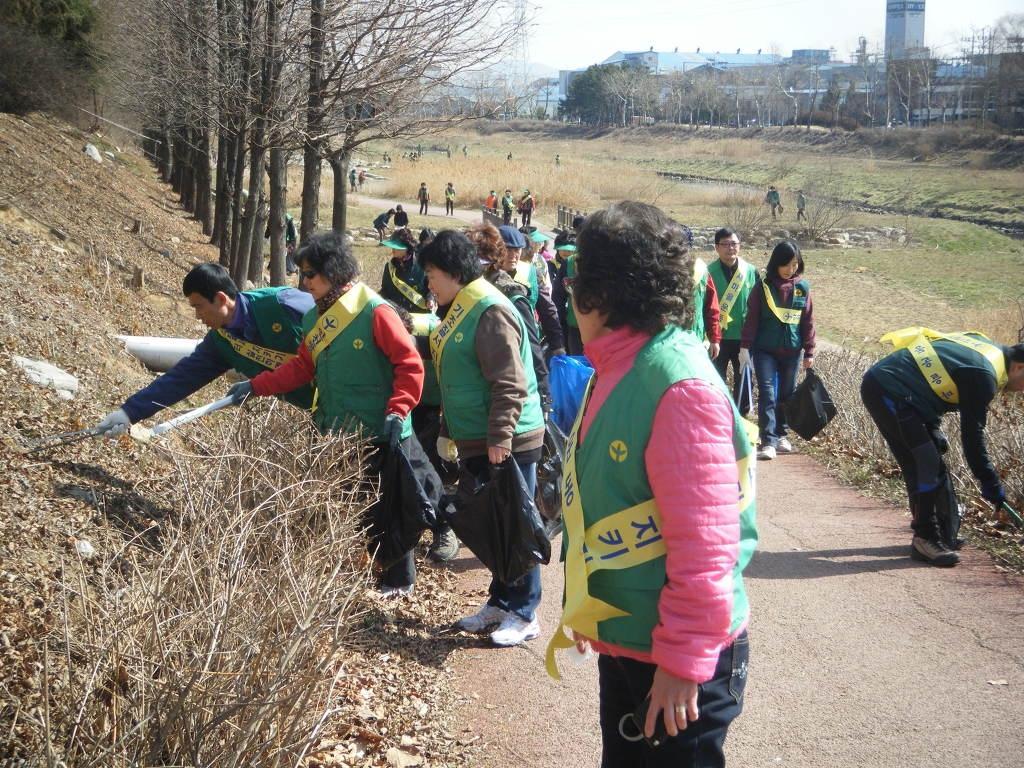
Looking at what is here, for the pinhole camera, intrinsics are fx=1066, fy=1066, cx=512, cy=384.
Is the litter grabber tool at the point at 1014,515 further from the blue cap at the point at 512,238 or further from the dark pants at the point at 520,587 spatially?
the blue cap at the point at 512,238

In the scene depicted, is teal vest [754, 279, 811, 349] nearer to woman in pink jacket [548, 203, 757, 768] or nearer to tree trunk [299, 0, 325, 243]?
tree trunk [299, 0, 325, 243]

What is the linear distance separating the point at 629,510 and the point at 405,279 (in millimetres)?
7409

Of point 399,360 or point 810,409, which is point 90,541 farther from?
point 810,409

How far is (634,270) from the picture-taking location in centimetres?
240

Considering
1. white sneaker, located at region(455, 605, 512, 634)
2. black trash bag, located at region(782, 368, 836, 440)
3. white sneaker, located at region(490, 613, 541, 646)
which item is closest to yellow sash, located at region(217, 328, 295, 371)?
white sneaker, located at region(455, 605, 512, 634)

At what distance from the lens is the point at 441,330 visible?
15.8 ft

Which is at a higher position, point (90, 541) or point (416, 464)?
point (416, 464)

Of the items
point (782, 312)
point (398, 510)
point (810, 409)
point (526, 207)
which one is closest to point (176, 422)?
point (398, 510)

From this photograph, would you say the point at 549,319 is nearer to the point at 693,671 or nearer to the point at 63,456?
the point at 63,456

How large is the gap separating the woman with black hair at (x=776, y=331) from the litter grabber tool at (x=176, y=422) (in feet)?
16.4

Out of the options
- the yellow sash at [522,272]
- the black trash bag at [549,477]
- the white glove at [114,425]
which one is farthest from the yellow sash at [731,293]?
the white glove at [114,425]

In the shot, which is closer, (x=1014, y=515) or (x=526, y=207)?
(x=1014, y=515)

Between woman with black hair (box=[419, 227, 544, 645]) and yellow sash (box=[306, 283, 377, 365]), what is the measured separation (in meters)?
0.34

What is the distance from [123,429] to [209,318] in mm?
704
